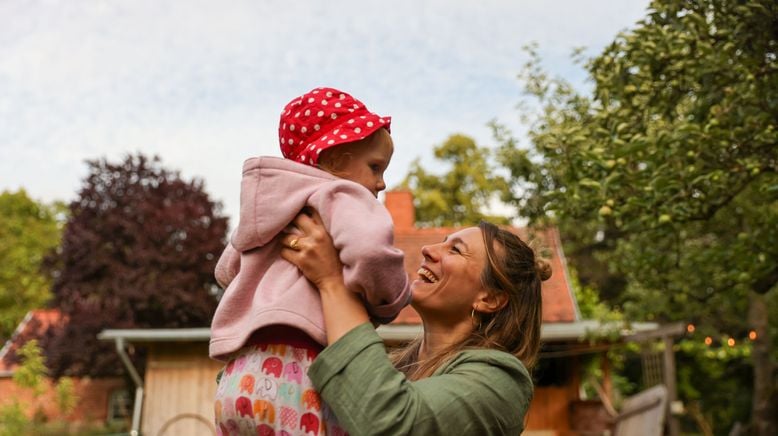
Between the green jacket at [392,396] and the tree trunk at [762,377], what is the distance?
46.2 feet

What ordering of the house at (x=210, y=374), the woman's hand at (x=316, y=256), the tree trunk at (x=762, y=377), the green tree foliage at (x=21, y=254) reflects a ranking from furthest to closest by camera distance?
1. the green tree foliage at (x=21, y=254)
2. the tree trunk at (x=762, y=377)
3. the house at (x=210, y=374)
4. the woman's hand at (x=316, y=256)

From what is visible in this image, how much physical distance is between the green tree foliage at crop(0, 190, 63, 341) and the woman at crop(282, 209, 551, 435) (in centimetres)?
3106

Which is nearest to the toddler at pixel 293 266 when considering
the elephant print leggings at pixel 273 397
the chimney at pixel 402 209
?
the elephant print leggings at pixel 273 397

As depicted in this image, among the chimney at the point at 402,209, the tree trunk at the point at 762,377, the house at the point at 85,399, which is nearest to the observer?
the tree trunk at the point at 762,377

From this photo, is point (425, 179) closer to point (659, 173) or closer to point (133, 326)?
point (133, 326)

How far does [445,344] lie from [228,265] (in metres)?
0.60

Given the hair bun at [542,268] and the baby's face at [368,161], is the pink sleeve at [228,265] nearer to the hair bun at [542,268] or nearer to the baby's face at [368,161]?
the baby's face at [368,161]

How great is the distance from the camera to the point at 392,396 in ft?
5.01

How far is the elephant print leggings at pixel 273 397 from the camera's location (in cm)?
156

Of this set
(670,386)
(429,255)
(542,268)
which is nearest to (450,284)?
(429,255)

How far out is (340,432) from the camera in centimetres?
159

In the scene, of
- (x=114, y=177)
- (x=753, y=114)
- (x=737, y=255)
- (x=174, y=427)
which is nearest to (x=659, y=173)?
(x=753, y=114)

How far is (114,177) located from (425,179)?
990cm

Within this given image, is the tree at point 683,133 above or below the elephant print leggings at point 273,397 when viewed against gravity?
above
